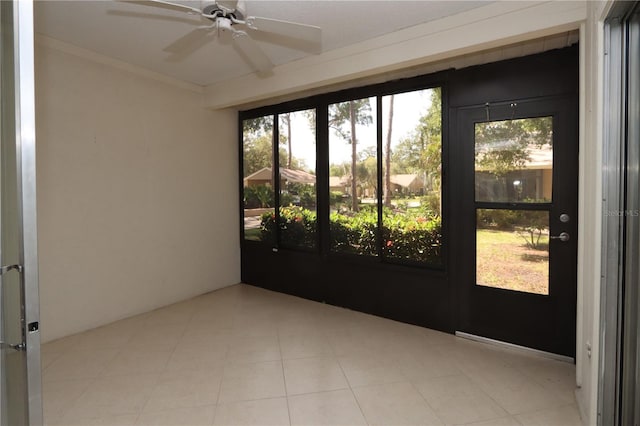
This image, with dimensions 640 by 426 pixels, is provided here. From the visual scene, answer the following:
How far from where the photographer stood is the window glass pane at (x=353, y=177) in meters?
4.07

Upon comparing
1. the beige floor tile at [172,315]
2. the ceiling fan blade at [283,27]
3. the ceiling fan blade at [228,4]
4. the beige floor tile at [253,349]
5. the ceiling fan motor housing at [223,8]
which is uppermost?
the ceiling fan blade at [228,4]

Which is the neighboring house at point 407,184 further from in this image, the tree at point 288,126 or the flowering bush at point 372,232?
the tree at point 288,126

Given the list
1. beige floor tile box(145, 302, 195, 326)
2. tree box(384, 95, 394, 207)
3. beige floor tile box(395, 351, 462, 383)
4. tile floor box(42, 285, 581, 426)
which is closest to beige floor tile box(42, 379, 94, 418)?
tile floor box(42, 285, 581, 426)

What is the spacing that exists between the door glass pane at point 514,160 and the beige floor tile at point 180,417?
111 inches

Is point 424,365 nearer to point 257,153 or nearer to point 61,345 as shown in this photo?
point 61,345

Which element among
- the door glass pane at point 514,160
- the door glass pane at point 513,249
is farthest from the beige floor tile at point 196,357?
the door glass pane at point 514,160

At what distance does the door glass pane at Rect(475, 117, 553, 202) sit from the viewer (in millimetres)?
3043

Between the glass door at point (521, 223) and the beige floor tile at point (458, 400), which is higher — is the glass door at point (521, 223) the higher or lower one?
the higher one

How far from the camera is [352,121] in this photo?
4195mm

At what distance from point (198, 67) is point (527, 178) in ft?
11.8

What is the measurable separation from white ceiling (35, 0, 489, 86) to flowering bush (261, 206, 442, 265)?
5.96ft

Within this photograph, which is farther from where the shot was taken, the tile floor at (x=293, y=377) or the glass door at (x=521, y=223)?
the glass door at (x=521, y=223)

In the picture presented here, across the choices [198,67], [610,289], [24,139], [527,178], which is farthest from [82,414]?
[527,178]

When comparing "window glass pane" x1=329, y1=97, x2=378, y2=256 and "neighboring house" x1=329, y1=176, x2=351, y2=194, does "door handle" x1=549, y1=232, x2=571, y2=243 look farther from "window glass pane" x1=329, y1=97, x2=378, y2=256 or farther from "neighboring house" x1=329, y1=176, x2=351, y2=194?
"neighboring house" x1=329, y1=176, x2=351, y2=194
